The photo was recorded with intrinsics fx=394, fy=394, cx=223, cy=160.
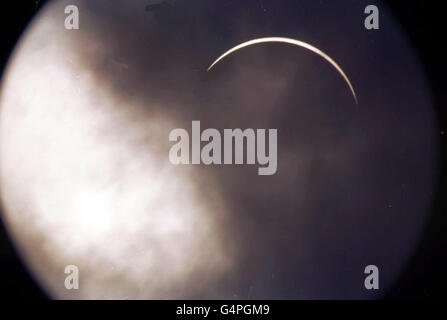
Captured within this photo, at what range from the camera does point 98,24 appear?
168cm

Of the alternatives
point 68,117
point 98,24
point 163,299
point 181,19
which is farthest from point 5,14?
point 163,299

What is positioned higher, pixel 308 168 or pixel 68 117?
pixel 68 117

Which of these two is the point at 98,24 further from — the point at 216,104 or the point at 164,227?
the point at 164,227

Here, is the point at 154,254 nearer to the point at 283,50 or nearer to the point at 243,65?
the point at 243,65

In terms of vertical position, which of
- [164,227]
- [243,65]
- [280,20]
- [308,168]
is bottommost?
[164,227]

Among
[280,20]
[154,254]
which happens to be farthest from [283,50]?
[154,254]

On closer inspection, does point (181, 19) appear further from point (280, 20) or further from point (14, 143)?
point (14, 143)

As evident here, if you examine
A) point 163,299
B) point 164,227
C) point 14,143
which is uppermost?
point 14,143

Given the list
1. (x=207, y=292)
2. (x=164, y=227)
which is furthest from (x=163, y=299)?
(x=164, y=227)

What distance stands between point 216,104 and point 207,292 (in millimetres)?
795

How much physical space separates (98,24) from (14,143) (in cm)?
63

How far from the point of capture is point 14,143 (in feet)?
5.58

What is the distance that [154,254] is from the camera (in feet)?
→ 5.43

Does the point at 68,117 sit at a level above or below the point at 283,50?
below
